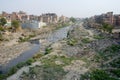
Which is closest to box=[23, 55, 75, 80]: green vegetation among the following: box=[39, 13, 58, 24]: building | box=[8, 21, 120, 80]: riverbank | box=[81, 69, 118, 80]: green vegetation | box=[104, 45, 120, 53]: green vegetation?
box=[8, 21, 120, 80]: riverbank

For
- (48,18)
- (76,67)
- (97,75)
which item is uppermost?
(48,18)

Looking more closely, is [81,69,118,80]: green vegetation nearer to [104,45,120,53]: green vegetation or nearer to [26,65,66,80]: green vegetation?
[26,65,66,80]: green vegetation

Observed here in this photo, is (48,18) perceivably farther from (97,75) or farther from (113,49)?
(97,75)

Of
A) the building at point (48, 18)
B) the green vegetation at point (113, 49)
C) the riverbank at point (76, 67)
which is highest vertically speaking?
the building at point (48, 18)

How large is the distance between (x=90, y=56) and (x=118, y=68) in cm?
608

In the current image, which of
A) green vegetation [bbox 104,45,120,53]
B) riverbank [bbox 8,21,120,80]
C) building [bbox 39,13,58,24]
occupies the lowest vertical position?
riverbank [bbox 8,21,120,80]

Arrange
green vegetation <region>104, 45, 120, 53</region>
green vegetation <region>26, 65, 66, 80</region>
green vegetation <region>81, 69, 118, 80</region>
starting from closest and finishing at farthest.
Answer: green vegetation <region>81, 69, 118, 80</region> → green vegetation <region>26, 65, 66, 80</region> → green vegetation <region>104, 45, 120, 53</region>

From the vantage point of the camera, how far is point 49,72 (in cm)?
1906

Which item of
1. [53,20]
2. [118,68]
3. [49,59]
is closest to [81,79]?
[118,68]

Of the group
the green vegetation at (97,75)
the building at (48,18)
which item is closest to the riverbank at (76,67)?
the green vegetation at (97,75)

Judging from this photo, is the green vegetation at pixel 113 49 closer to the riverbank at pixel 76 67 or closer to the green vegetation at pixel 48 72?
the riverbank at pixel 76 67

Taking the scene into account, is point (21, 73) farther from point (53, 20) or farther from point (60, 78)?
point (53, 20)

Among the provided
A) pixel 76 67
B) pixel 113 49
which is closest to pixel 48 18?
pixel 113 49

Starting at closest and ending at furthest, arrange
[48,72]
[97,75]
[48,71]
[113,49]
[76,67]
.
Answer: [97,75], [48,72], [48,71], [76,67], [113,49]
